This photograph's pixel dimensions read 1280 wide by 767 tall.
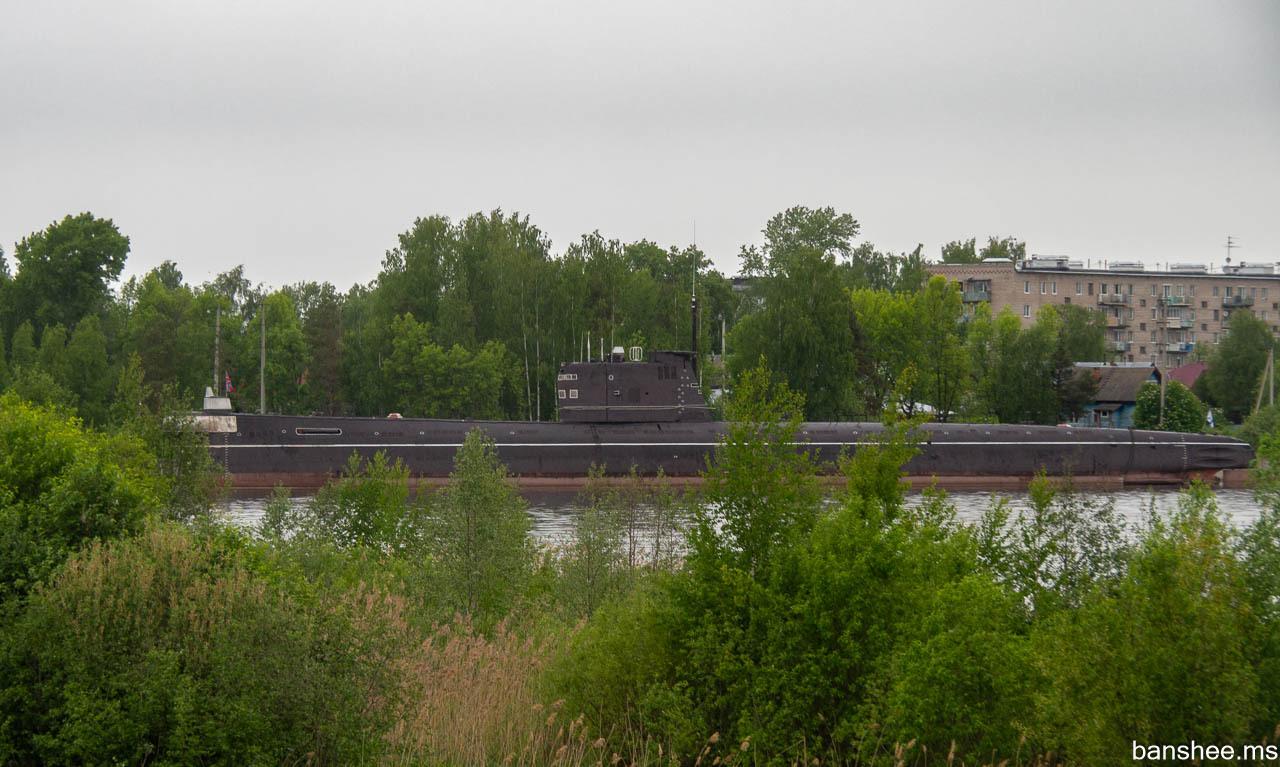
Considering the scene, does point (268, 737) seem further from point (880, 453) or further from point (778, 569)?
point (880, 453)

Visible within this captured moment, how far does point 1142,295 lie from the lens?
116062 mm

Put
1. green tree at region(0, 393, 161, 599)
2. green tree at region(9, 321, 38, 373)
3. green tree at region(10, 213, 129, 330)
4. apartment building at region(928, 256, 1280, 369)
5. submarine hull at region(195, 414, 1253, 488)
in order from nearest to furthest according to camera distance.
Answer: green tree at region(0, 393, 161, 599), submarine hull at region(195, 414, 1253, 488), green tree at region(9, 321, 38, 373), green tree at region(10, 213, 129, 330), apartment building at region(928, 256, 1280, 369)

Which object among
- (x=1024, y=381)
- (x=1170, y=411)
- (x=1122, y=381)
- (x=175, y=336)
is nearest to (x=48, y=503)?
(x=1024, y=381)

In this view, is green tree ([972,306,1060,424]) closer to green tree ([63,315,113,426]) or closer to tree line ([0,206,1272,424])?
tree line ([0,206,1272,424])

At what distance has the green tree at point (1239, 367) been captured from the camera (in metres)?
83.6

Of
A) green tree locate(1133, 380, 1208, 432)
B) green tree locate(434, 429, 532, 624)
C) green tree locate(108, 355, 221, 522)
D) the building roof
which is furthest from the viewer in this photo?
the building roof

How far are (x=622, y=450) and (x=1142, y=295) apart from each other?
86.7 m

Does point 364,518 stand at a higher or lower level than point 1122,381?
lower

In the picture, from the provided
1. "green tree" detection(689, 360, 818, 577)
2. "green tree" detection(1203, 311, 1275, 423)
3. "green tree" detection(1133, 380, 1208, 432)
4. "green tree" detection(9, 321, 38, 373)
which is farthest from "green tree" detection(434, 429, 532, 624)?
"green tree" detection(1203, 311, 1275, 423)

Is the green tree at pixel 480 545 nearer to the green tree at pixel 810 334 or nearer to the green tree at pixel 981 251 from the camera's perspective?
the green tree at pixel 810 334

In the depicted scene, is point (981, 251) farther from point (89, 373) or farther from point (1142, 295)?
point (89, 373)

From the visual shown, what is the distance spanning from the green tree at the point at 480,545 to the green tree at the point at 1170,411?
5928 centimetres

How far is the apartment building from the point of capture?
110 meters

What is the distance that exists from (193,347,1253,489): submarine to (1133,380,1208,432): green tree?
1980cm
